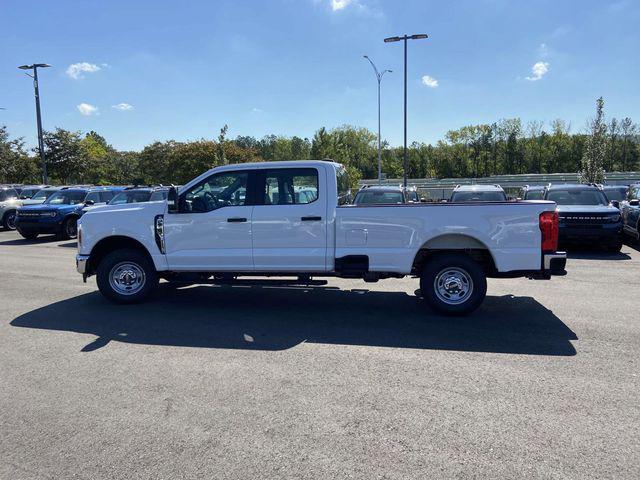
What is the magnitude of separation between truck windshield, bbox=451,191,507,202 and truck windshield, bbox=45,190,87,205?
13.0 meters

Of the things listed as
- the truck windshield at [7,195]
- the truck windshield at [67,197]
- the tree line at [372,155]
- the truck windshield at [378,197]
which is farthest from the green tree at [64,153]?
the truck windshield at [378,197]

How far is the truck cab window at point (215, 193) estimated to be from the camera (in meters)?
6.94

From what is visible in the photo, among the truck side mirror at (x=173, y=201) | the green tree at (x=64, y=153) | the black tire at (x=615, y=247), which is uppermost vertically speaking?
the green tree at (x=64, y=153)

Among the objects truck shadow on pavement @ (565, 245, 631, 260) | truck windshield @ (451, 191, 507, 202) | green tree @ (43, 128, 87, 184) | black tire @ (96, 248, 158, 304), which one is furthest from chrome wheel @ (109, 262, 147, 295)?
green tree @ (43, 128, 87, 184)

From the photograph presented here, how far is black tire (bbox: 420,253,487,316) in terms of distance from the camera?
6383 mm

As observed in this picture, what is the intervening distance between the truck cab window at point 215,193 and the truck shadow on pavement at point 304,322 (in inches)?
58.8

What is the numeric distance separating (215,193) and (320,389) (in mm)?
3651

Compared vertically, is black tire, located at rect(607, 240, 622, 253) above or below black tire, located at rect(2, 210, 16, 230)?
below

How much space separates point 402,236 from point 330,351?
1.95 metres

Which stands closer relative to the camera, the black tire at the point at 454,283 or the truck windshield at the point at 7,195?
A: the black tire at the point at 454,283

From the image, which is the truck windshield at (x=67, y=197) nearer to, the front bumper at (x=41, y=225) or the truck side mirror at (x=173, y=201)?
the front bumper at (x=41, y=225)

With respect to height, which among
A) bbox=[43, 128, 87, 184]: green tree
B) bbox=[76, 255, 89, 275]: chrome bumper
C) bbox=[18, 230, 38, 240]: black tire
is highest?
bbox=[43, 128, 87, 184]: green tree

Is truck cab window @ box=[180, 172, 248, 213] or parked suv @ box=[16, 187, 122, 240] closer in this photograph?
truck cab window @ box=[180, 172, 248, 213]

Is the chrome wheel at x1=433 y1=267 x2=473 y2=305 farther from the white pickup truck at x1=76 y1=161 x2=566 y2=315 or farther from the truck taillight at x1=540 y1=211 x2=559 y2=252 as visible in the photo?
the truck taillight at x1=540 y1=211 x2=559 y2=252
